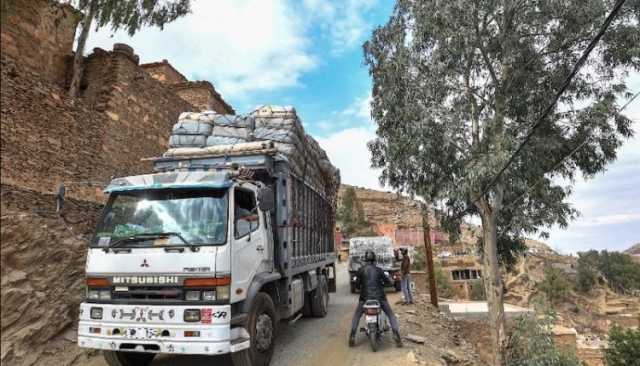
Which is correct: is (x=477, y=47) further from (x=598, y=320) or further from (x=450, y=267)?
(x=598, y=320)

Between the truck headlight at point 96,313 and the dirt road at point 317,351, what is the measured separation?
1.78 m

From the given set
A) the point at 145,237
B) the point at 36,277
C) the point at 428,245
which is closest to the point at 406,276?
the point at 428,245

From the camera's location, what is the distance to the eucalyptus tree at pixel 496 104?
1271 centimetres

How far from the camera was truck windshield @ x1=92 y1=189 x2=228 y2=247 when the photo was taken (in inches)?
200

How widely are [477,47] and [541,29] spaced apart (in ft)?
6.62

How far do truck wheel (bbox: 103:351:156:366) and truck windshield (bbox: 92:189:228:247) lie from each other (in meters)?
1.53

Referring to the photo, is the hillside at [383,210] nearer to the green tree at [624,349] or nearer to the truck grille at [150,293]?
the green tree at [624,349]

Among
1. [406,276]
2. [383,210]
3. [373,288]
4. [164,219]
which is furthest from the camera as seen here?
[383,210]

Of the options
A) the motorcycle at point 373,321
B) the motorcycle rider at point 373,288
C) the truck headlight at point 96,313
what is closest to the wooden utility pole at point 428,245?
the motorcycle rider at point 373,288

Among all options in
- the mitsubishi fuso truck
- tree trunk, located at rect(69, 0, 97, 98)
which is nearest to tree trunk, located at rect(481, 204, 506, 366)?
the mitsubishi fuso truck

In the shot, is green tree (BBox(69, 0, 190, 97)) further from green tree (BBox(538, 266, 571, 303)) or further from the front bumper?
green tree (BBox(538, 266, 571, 303))

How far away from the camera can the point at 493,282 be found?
14211 millimetres

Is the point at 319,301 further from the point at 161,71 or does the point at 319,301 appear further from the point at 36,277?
the point at 161,71

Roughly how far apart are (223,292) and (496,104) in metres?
12.3
